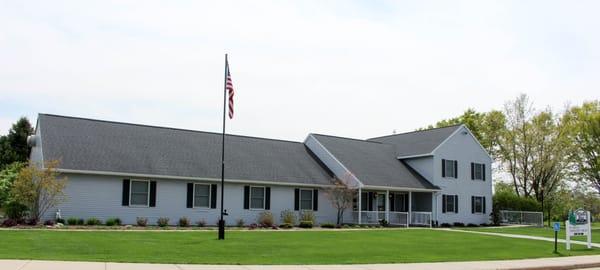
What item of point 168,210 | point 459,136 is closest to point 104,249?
point 168,210

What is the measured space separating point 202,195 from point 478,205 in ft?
69.4

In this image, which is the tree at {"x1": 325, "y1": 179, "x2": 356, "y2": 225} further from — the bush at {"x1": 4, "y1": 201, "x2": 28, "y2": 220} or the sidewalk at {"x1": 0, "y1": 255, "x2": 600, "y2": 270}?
the sidewalk at {"x1": 0, "y1": 255, "x2": 600, "y2": 270}

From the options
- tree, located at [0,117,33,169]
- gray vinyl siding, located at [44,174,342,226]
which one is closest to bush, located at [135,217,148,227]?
Answer: gray vinyl siding, located at [44,174,342,226]

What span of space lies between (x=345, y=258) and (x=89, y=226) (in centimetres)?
1504

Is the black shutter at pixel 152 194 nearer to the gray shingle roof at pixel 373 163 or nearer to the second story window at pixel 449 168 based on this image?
the gray shingle roof at pixel 373 163

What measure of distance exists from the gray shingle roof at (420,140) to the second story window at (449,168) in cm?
141

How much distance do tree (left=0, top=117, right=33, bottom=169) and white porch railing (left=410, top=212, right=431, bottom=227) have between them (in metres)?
28.3

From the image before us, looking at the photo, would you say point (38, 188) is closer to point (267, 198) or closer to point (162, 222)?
point (162, 222)

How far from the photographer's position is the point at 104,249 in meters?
16.8

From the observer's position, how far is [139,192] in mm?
31031

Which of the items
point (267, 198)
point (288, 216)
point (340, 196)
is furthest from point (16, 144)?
point (340, 196)

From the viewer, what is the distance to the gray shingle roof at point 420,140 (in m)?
43.2

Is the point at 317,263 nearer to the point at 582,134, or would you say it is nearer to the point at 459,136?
the point at 459,136

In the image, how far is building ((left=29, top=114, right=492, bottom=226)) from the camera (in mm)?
30172
